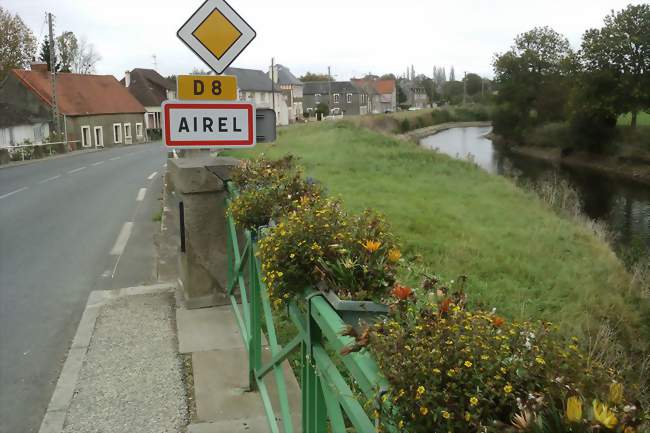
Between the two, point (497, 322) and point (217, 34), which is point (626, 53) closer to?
point (217, 34)

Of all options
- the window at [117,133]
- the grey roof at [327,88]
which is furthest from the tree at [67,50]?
the grey roof at [327,88]

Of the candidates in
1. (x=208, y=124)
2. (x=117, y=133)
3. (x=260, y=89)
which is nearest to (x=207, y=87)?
(x=208, y=124)

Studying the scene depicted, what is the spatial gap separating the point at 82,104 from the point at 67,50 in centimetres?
1957

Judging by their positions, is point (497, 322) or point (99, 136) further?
point (99, 136)

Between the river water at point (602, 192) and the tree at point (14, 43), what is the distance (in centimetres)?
3926

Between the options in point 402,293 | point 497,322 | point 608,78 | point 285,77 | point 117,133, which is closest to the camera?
point 497,322

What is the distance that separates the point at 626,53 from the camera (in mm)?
42781

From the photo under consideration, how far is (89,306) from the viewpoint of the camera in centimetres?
615

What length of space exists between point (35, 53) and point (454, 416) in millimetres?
64475

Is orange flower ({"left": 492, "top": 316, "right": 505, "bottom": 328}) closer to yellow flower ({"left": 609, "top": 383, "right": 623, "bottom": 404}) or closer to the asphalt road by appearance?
yellow flower ({"left": 609, "top": 383, "right": 623, "bottom": 404})

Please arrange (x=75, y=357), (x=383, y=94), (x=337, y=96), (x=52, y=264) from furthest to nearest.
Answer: (x=383, y=94) < (x=337, y=96) < (x=52, y=264) < (x=75, y=357)

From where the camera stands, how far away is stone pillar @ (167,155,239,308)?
210 inches

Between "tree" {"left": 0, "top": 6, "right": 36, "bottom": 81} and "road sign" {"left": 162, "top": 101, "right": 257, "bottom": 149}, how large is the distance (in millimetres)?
54965

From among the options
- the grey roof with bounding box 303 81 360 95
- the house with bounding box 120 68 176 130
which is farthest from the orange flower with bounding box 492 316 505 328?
the grey roof with bounding box 303 81 360 95
